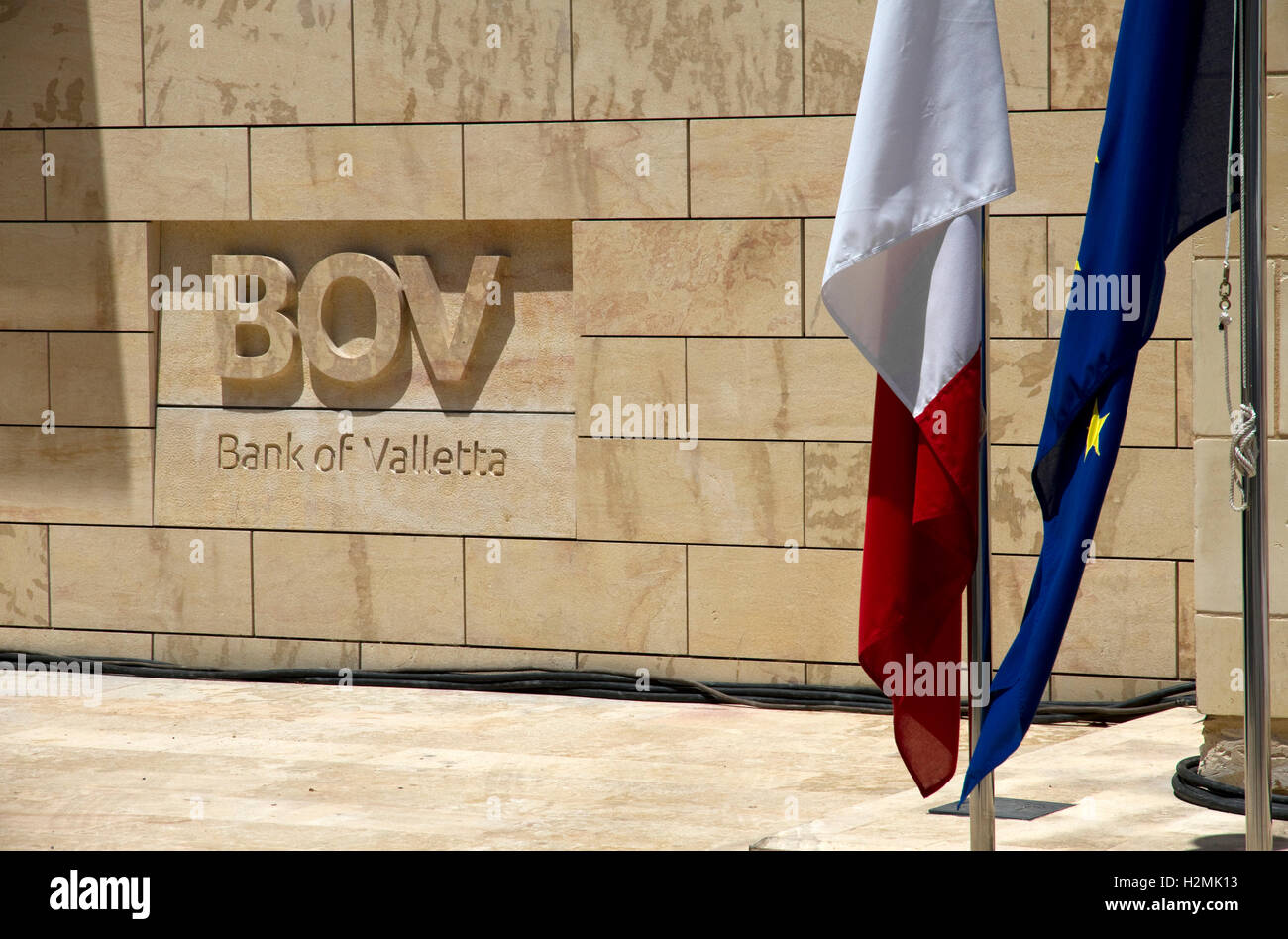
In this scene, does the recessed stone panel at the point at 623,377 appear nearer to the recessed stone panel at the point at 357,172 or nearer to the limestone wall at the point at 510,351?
the limestone wall at the point at 510,351

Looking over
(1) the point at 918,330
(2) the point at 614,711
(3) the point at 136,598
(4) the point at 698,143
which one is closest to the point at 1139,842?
(1) the point at 918,330

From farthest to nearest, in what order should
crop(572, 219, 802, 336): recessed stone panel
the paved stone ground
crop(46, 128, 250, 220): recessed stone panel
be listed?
crop(46, 128, 250, 220): recessed stone panel
crop(572, 219, 802, 336): recessed stone panel
the paved stone ground

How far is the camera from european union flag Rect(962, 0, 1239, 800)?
4559mm

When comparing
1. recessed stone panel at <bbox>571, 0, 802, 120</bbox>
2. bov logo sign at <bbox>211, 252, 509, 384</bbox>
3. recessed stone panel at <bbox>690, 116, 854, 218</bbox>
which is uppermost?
recessed stone panel at <bbox>571, 0, 802, 120</bbox>

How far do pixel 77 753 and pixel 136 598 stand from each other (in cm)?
242

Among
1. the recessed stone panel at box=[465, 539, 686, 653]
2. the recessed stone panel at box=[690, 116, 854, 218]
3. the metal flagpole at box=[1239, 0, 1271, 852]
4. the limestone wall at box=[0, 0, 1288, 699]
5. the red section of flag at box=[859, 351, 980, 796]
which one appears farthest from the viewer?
the recessed stone panel at box=[465, 539, 686, 653]

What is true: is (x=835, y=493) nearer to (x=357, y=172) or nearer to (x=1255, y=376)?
(x=357, y=172)

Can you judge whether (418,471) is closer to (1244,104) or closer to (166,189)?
(166,189)

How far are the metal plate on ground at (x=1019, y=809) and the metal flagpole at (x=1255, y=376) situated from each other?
6.21 feet

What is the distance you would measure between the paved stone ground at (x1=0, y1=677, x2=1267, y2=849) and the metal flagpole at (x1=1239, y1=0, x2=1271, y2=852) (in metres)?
1.49

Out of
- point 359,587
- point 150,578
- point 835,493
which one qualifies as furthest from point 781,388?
Result: point 150,578

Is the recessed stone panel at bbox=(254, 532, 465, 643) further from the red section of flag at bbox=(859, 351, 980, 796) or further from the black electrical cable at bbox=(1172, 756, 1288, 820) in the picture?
the red section of flag at bbox=(859, 351, 980, 796)

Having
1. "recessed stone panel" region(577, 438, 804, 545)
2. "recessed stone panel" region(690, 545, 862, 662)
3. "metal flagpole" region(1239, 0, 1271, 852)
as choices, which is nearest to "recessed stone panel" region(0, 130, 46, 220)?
"recessed stone panel" region(577, 438, 804, 545)

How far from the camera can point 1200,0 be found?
461 cm
